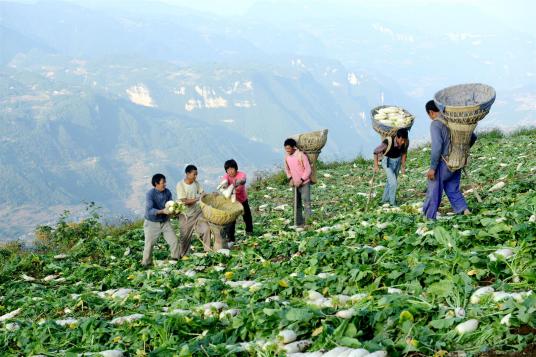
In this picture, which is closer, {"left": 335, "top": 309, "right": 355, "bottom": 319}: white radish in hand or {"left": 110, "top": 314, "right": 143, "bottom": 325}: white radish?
{"left": 335, "top": 309, "right": 355, "bottom": 319}: white radish in hand

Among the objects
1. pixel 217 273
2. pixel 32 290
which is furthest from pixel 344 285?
pixel 32 290

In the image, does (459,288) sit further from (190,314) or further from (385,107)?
(385,107)

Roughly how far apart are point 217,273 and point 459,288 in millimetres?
3808

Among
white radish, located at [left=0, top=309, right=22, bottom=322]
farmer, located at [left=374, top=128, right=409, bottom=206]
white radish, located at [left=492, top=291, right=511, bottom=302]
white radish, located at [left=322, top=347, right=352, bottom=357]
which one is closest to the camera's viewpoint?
white radish, located at [left=322, top=347, right=352, bottom=357]

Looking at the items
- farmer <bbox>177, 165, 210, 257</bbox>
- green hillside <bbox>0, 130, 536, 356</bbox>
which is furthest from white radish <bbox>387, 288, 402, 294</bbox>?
farmer <bbox>177, 165, 210, 257</bbox>

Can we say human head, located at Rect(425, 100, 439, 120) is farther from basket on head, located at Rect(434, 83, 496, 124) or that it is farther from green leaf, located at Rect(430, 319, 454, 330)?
green leaf, located at Rect(430, 319, 454, 330)

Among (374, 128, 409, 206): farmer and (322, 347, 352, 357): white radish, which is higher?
(374, 128, 409, 206): farmer

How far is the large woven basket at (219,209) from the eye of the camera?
9781 mm

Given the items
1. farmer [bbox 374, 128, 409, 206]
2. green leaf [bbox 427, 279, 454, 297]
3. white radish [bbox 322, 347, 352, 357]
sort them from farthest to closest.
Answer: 1. farmer [bbox 374, 128, 409, 206]
2. green leaf [bbox 427, 279, 454, 297]
3. white radish [bbox 322, 347, 352, 357]

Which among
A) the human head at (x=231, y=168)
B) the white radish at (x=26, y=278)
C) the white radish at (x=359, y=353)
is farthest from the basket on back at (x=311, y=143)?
the white radish at (x=359, y=353)

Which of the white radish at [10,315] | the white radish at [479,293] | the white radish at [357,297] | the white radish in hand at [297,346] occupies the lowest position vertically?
the white radish at [10,315]

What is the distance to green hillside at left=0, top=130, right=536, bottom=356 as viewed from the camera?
4375mm

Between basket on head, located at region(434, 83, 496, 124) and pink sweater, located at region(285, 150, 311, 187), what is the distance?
2.83m

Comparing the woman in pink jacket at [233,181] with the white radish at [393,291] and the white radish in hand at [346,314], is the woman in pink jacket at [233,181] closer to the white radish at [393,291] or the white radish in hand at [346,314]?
the white radish at [393,291]
